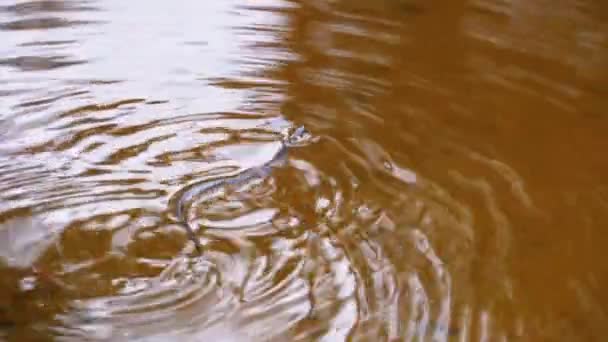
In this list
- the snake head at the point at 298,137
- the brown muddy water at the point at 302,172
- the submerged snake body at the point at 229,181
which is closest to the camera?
the brown muddy water at the point at 302,172

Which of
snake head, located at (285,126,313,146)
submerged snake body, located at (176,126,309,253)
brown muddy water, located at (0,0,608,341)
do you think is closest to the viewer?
brown muddy water, located at (0,0,608,341)

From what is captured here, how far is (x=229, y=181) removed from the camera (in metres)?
1.30

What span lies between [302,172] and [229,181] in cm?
12

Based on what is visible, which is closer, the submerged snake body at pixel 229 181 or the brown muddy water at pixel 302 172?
the brown muddy water at pixel 302 172

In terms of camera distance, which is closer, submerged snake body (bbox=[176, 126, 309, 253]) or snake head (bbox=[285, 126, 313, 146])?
submerged snake body (bbox=[176, 126, 309, 253])

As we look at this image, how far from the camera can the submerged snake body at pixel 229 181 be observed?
122 centimetres

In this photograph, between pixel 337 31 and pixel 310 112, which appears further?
pixel 337 31

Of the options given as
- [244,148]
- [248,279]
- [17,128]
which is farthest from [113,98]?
[248,279]

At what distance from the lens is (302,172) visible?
4.34ft

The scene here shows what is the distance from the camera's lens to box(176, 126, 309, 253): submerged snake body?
4.00ft

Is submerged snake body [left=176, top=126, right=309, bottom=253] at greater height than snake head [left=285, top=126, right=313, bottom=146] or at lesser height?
lesser

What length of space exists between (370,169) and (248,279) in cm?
32

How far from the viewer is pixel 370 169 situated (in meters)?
1.33

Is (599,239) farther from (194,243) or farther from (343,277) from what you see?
(194,243)
